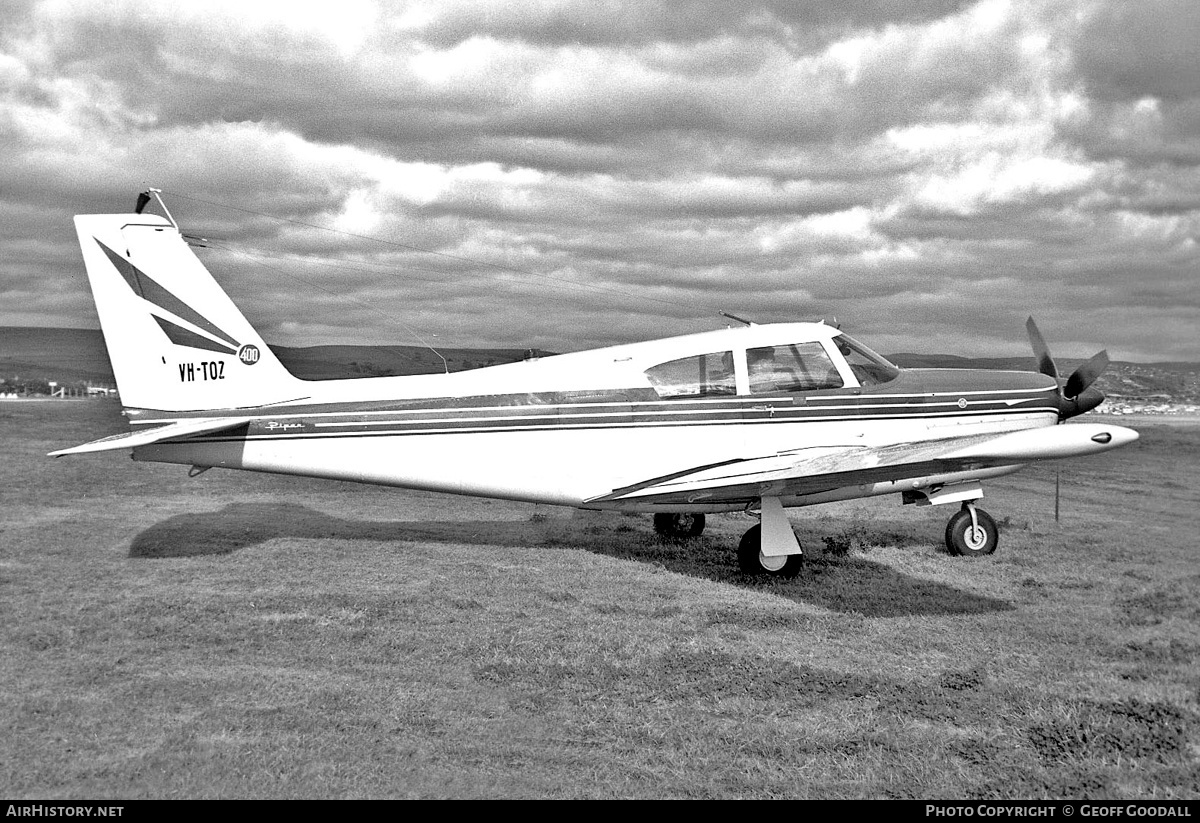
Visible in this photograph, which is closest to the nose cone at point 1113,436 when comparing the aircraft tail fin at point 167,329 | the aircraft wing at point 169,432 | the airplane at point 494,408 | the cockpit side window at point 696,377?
the airplane at point 494,408

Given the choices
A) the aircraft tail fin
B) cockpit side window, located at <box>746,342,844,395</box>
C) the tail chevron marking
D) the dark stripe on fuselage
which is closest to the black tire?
the dark stripe on fuselage

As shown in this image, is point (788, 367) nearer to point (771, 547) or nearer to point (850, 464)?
point (850, 464)

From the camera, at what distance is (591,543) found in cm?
1223

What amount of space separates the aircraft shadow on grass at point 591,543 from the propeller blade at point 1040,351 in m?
4.04

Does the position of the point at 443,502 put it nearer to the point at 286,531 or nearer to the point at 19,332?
the point at 286,531

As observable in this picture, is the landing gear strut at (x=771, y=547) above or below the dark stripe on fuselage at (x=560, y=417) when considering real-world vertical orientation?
below

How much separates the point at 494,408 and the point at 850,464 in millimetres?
4071

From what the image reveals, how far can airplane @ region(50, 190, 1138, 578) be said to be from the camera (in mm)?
10148

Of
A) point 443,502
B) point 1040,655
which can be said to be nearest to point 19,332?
point 443,502

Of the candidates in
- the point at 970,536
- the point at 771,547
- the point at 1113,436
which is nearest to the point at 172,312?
the point at 771,547

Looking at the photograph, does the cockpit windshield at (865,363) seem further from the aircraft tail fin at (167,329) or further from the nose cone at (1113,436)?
the aircraft tail fin at (167,329)

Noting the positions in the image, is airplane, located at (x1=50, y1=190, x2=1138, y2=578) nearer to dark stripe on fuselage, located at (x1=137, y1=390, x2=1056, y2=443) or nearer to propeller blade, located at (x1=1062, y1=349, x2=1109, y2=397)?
dark stripe on fuselage, located at (x1=137, y1=390, x2=1056, y2=443)

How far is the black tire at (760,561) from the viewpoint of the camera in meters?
9.93

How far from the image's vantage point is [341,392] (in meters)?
10.3
